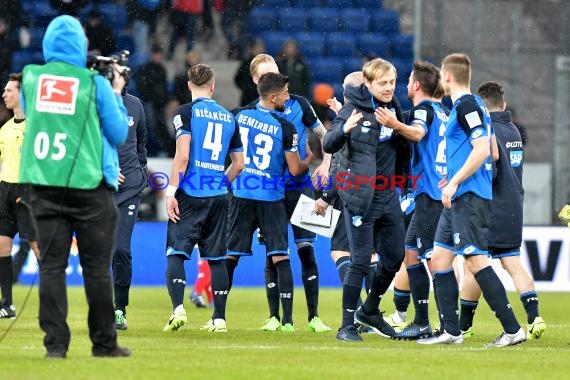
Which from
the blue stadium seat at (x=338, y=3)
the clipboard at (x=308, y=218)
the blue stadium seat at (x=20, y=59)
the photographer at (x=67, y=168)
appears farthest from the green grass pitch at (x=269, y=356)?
the blue stadium seat at (x=338, y=3)

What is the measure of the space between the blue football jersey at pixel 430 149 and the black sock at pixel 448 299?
31.9 inches

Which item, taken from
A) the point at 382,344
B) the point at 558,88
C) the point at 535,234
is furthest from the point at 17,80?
the point at 558,88

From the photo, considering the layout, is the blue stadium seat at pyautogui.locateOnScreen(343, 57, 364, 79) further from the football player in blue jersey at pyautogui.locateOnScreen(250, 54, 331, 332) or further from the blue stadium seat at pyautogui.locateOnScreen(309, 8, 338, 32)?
the football player in blue jersey at pyautogui.locateOnScreen(250, 54, 331, 332)

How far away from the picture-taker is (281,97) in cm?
1105

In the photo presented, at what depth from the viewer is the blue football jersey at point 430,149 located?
9938 millimetres

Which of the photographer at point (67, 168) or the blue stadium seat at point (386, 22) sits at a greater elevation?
the blue stadium seat at point (386, 22)

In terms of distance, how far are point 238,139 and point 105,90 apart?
10.8ft

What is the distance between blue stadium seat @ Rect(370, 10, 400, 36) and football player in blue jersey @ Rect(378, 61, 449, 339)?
834 centimetres

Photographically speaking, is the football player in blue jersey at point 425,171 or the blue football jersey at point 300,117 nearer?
the football player in blue jersey at point 425,171

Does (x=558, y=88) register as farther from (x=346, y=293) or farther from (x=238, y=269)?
(x=346, y=293)

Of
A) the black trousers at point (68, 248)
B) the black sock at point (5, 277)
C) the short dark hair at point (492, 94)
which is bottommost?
the black sock at point (5, 277)

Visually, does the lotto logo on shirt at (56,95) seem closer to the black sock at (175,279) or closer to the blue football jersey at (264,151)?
the black sock at (175,279)

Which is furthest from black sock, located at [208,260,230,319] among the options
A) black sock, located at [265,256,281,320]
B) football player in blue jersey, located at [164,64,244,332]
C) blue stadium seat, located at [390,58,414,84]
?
blue stadium seat, located at [390,58,414,84]

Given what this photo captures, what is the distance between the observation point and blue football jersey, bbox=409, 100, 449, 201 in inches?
391
